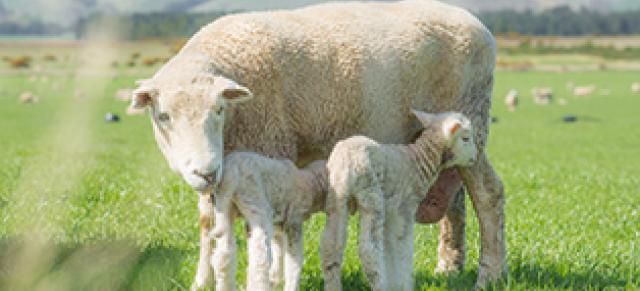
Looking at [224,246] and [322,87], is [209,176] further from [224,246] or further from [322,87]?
[322,87]

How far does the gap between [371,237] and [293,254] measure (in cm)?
39

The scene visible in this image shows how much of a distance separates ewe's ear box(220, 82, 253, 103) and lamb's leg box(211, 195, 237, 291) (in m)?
0.44

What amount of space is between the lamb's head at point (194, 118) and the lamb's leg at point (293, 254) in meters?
0.57

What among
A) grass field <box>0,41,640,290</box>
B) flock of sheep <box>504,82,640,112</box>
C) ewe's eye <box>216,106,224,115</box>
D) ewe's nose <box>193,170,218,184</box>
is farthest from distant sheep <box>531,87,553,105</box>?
ewe's nose <box>193,170,218,184</box>

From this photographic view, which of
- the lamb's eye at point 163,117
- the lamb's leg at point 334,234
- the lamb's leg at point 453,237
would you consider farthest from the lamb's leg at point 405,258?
the lamb's leg at point 453,237

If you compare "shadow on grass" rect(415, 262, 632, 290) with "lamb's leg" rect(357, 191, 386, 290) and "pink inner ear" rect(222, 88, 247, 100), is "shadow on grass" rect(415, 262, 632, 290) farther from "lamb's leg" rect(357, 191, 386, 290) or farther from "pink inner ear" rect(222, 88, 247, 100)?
"pink inner ear" rect(222, 88, 247, 100)

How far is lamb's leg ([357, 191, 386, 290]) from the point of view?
4250 mm

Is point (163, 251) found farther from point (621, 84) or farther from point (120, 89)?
point (621, 84)

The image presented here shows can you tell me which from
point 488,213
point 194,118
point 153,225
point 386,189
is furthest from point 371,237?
point 153,225

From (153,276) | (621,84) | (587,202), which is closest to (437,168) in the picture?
(153,276)

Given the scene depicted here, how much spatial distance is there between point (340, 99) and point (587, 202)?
6952 mm

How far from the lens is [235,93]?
393cm

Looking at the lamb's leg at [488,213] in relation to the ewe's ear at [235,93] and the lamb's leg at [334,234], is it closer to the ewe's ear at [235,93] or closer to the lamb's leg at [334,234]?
the lamb's leg at [334,234]

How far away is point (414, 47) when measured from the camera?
198 inches
